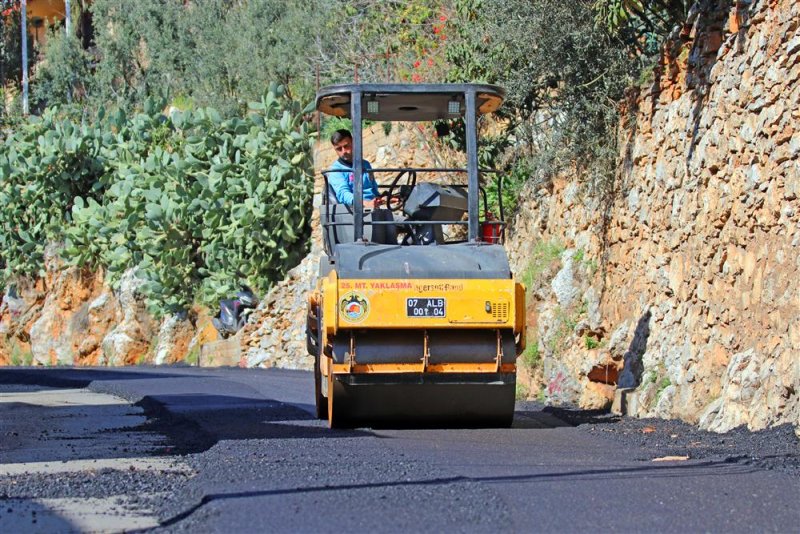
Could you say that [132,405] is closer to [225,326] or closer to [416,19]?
[416,19]

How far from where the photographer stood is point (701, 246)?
1316cm

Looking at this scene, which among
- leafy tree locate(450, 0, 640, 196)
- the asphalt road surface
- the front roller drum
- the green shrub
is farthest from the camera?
the green shrub

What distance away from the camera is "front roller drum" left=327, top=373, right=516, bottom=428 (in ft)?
36.2

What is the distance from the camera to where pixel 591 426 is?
39.8 ft

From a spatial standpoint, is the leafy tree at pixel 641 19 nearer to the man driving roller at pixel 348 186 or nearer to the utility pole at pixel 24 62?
the man driving roller at pixel 348 186

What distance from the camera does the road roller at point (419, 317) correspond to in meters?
10.9

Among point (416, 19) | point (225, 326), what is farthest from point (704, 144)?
point (225, 326)

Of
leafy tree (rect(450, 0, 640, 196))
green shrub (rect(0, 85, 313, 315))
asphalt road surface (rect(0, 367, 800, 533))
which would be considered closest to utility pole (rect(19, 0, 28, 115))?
green shrub (rect(0, 85, 313, 315))

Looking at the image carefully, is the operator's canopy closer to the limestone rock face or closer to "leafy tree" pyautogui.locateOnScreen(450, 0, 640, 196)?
the limestone rock face

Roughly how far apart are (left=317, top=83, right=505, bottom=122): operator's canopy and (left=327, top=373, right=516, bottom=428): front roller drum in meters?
2.57

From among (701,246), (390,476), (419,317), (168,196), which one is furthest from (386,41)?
(390,476)

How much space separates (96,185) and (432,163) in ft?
47.6

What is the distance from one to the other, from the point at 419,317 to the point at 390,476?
2.95 m

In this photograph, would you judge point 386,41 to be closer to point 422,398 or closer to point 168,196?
point 168,196
